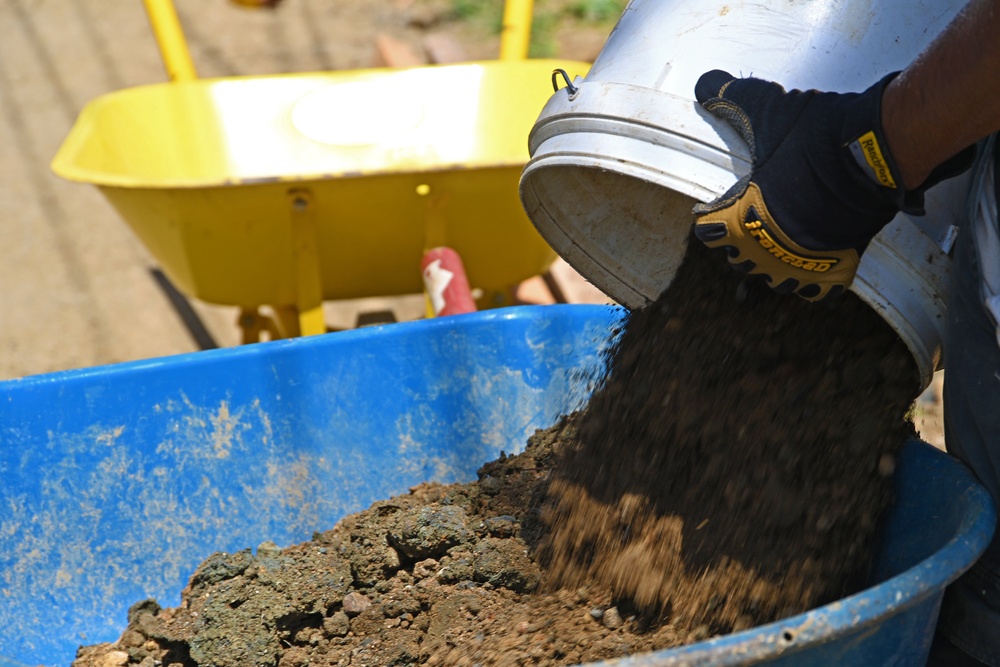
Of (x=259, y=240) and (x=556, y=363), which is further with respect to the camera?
(x=259, y=240)

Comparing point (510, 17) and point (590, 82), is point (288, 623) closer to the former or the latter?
point (590, 82)

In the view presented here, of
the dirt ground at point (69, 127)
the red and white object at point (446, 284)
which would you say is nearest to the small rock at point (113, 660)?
the red and white object at point (446, 284)

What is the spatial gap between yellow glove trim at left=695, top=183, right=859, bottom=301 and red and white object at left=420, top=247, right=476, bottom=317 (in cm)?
91

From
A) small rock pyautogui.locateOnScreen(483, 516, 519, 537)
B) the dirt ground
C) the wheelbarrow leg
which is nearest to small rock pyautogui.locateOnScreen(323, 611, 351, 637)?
small rock pyautogui.locateOnScreen(483, 516, 519, 537)

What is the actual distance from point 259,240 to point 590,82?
118 cm

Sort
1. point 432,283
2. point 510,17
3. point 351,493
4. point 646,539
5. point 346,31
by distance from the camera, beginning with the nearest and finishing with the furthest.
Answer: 1. point 646,539
2. point 351,493
3. point 432,283
4. point 510,17
5. point 346,31

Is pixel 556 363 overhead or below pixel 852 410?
overhead

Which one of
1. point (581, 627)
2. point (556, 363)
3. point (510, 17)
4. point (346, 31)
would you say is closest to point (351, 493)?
point (556, 363)

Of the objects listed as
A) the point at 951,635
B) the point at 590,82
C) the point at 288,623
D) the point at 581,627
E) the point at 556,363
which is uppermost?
the point at 590,82

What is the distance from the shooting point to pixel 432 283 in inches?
87.8

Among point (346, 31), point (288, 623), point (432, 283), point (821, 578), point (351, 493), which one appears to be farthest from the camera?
point (346, 31)

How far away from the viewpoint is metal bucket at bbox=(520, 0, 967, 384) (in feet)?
4.26

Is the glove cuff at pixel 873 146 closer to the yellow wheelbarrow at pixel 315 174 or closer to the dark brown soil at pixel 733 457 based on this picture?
the dark brown soil at pixel 733 457

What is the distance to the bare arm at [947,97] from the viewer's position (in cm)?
Answer: 102
